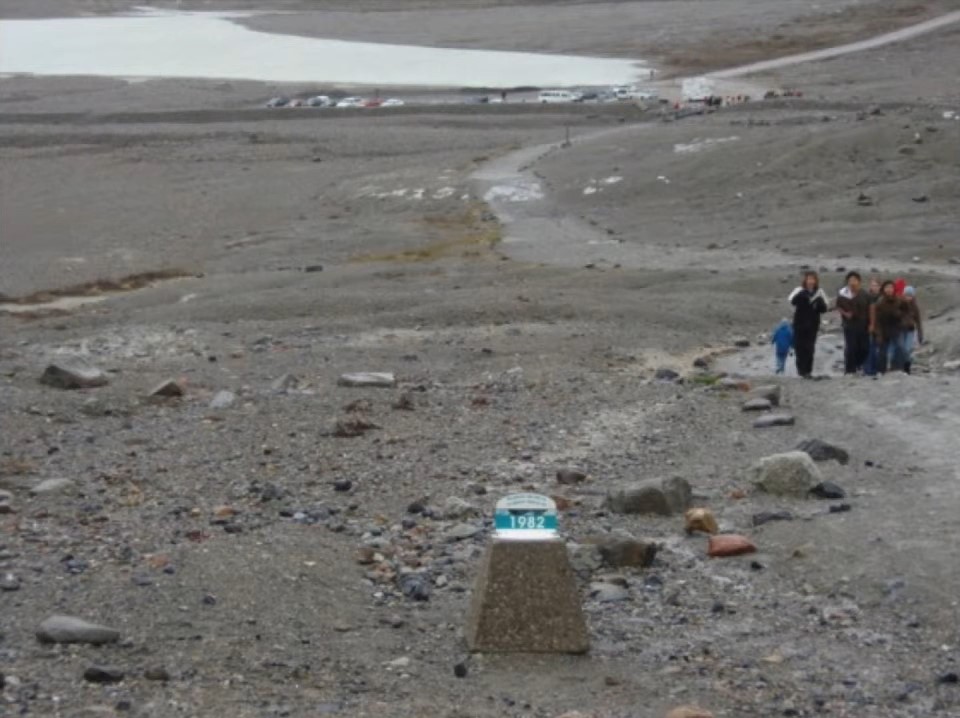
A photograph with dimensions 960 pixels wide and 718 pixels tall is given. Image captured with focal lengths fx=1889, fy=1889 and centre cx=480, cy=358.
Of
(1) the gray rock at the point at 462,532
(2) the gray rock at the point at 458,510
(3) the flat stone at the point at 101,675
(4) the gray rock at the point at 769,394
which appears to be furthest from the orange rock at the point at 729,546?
(4) the gray rock at the point at 769,394

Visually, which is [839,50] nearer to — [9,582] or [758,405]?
[758,405]

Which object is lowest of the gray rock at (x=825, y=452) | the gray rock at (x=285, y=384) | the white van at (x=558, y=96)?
the white van at (x=558, y=96)

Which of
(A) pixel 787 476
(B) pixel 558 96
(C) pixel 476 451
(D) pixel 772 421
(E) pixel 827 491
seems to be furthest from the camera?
(B) pixel 558 96

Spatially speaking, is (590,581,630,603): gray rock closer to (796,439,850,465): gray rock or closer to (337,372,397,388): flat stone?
(796,439,850,465): gray rock

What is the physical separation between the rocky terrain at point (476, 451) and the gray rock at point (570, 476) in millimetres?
84

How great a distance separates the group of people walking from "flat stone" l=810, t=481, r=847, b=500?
563 centimetres

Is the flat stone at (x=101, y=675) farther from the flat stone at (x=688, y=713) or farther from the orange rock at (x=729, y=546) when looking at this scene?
the orange rock at (x=729, y=546)

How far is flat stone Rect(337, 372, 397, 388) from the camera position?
1733cm

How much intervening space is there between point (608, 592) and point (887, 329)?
857cm

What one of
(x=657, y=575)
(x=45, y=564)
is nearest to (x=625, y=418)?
(x=657, y=575)

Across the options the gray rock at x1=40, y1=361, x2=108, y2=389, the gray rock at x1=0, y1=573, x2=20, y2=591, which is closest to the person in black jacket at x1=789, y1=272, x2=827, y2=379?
the gray rock at x1=40, y1=361, x2=108, y2=389

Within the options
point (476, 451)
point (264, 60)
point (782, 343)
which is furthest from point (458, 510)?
point (264, 60)

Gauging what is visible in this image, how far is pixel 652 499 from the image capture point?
11328mm

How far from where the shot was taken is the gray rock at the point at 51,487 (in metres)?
12.0
